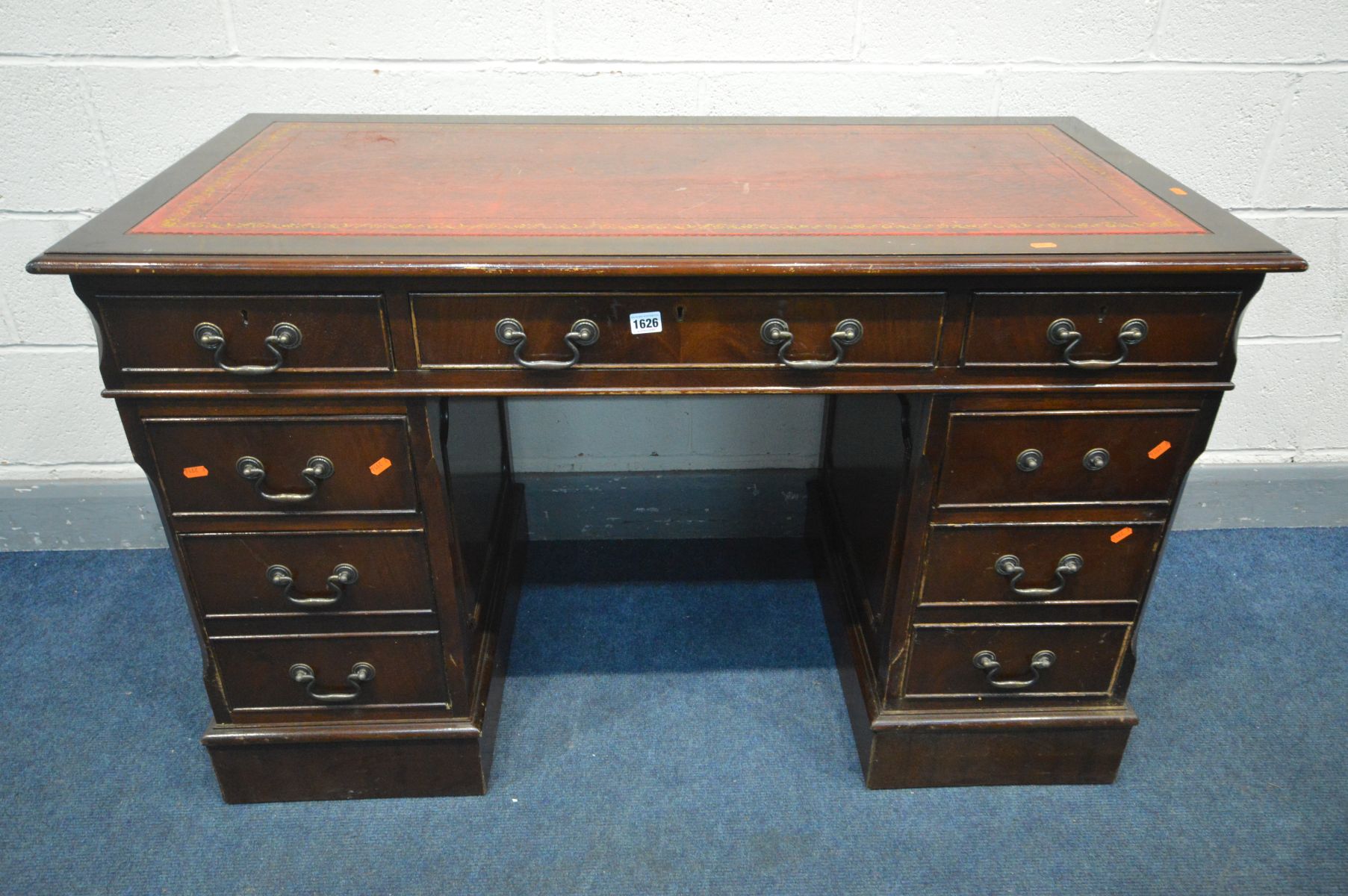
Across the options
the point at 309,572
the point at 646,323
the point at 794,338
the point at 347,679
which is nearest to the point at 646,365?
the point at 646,323

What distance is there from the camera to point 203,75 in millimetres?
1548

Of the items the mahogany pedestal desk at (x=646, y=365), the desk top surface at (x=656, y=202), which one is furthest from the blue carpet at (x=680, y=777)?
the desk top surface at (x=656, y=202)

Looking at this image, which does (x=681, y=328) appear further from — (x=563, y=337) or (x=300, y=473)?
(x=300, y=473)

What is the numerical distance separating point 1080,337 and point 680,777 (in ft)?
2.87

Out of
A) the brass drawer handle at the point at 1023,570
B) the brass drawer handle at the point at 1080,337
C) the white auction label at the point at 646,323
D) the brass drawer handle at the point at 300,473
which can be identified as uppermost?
the white auction label at the point at 646,323

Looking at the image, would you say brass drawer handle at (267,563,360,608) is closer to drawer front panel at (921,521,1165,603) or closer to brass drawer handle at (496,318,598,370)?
brass drawer handle at (496,318,598,370)

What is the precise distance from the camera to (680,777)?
1.48 meters

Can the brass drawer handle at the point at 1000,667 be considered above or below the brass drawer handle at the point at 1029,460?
below

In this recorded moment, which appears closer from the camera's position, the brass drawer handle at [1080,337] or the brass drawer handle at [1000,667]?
the brass drawer handle at [1080,337]

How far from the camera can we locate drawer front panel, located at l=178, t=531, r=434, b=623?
1.23 meters

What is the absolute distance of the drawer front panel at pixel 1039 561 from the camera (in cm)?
127

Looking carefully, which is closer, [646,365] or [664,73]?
[646,365]

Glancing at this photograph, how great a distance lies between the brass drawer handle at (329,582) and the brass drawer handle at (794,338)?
2.04 feet

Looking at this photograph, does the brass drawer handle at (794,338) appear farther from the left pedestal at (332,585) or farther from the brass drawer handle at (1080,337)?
the left pedestal at (332,585)
